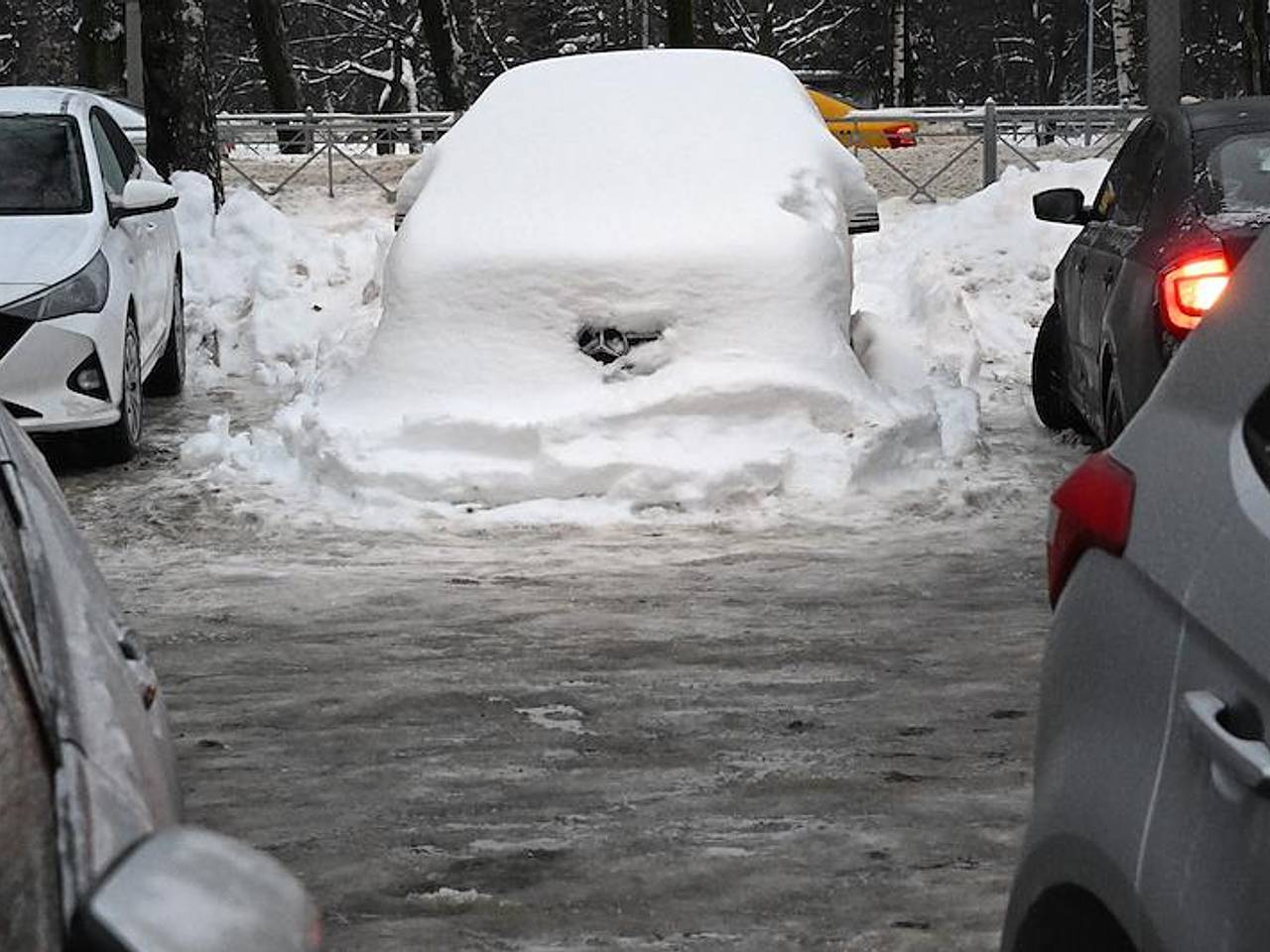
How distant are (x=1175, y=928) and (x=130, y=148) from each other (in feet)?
36.1

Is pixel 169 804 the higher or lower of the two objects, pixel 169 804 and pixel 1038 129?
the higher

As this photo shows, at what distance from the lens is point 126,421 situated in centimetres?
1012

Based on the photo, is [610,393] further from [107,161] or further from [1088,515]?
[1088,515]

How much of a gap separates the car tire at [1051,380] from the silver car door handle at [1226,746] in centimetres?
830

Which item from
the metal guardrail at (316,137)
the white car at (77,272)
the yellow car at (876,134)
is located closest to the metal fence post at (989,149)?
the yellow car at (876,134)

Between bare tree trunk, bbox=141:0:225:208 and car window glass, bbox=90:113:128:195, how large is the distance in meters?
6.17

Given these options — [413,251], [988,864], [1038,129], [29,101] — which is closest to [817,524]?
[413,251]

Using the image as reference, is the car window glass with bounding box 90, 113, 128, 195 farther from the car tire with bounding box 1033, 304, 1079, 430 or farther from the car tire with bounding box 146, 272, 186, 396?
the car tire with bounding box 1033, 304, 1079, 430

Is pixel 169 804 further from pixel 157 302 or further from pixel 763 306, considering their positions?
pixel 157 302

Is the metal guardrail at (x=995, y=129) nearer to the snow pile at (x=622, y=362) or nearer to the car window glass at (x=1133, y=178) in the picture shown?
the car window glass at (x=1133, y=178)

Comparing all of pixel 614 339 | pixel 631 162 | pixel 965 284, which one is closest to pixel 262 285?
pixel 965 284

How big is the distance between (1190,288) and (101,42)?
27091 mm

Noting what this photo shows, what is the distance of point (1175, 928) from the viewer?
2275 mm

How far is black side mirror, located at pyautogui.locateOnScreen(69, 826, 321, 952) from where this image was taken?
1.58 meters
